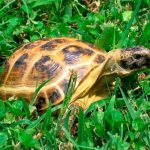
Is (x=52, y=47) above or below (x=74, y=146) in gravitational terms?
above

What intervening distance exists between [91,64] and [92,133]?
65 cm

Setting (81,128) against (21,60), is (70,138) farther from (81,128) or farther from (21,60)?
(21,60)

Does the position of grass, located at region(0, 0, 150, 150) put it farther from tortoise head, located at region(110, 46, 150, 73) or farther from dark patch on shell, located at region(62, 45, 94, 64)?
dark patch on shell, located at region(62, 45, 94, 64)

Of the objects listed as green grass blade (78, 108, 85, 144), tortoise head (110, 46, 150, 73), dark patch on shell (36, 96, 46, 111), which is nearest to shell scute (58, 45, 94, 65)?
tortoise head (110, 46, 150, 73)

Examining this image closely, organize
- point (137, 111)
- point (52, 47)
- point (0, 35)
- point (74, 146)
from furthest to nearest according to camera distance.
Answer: point (0, 35), point (52, 47), point (137, 111), point (74, 146)

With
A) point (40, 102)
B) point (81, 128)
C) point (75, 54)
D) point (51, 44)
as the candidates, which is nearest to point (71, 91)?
point (81, 128)

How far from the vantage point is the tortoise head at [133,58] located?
3.97m

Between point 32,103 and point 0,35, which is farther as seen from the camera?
point 0,35

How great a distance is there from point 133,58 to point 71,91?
60 cm

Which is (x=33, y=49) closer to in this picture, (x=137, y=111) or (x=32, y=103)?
(x=32, y=103)

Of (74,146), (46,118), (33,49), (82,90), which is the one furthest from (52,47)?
(74,146)

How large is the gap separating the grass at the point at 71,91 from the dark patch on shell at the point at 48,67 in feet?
0.78

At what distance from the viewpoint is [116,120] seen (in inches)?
139

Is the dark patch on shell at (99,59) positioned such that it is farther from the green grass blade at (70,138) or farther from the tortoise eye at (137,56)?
the green grass blade at (70,138)
